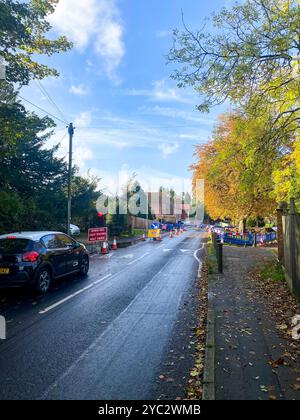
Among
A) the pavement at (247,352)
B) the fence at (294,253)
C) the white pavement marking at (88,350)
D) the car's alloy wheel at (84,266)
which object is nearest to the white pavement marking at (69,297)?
the car's alloy wheel at (84,266)

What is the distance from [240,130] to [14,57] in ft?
A: 25.8

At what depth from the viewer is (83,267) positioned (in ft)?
34.9

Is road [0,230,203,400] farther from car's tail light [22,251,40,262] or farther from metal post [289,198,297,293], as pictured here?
metal post [289,198,297,293]

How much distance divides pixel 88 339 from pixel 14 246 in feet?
12.7

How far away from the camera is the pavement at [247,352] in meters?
3.46

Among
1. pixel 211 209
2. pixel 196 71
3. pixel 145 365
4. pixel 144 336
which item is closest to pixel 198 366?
pixel 145 365

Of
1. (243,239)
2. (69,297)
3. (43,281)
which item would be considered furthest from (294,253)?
(243,239)

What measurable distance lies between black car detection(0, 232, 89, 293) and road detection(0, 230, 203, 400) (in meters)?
0.44

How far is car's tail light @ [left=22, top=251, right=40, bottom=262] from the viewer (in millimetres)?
7554

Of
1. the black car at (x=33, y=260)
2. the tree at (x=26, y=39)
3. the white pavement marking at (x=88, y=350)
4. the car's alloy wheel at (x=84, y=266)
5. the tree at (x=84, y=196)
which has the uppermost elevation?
the tree at (x=26, y=39)

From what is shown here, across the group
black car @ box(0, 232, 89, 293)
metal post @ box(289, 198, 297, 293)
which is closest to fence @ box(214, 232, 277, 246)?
metal post @ box(289, 198, 297, 293)

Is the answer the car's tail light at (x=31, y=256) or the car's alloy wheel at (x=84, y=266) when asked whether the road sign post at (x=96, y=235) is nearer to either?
the car's alloy wheel at (x=84, y=266)

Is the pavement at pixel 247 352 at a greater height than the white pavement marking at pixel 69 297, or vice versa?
the pavement at pixel 247 352

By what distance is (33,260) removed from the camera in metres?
7.62
